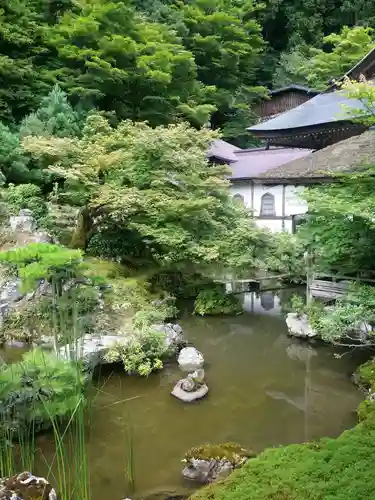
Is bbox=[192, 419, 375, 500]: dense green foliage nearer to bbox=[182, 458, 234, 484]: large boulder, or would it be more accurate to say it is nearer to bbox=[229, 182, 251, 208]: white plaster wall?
bbox=[182, 458, 234, 484]: large boulder

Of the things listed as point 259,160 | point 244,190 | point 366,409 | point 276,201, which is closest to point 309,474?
point 366,409

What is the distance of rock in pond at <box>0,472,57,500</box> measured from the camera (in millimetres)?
3609

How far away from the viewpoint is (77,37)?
17516 millimetres

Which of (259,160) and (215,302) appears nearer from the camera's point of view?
(215,302)

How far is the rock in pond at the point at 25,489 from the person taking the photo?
361 centimetres

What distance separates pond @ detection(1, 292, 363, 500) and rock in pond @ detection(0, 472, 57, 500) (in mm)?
1448

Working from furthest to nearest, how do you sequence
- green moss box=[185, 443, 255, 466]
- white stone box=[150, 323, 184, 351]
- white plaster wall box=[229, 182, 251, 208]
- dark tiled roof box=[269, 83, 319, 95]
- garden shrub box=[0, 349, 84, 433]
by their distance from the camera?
1. dark tiled roof box=[269, 83, 319, 95]
2. white plaster wall box=[229, 182, 251, 208]
3. white stone box=[150, 323, 184, 351]
4. green moss box=[185, 443, 255, 466]
5. garden shrub box=[0, 349, 84, 433]

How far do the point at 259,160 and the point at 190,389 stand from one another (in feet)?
45.6

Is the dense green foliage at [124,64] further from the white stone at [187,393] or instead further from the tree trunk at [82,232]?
the white stone at [187,393]

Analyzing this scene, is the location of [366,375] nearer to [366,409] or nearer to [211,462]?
[366,409]

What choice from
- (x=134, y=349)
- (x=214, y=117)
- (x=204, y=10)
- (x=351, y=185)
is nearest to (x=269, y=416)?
(x=134, y=349)

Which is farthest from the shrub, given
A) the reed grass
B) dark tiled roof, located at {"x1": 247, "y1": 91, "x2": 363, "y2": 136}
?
dark tiled roof, located at {"x1": 247, "y1": 91, "x2": 363, "y2": 136}

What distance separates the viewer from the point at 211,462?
5.29 metres

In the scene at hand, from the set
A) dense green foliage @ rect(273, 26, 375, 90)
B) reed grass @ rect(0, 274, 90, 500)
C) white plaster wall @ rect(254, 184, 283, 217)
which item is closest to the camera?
reed grass @ rect(0, 274, 90, 500)
